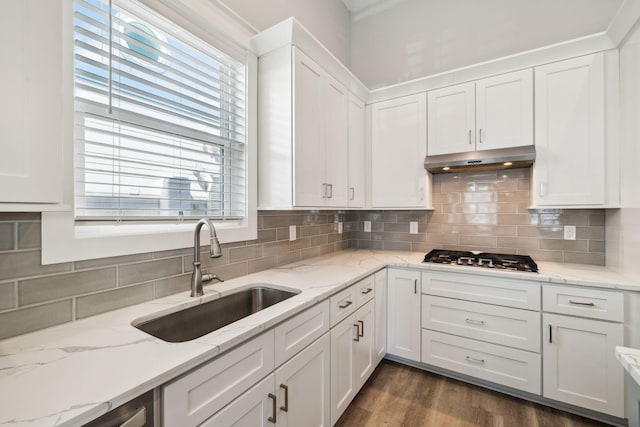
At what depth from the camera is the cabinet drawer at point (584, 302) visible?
65.9 inches

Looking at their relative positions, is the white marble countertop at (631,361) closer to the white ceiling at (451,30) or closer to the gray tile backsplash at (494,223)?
the gray tile backsplash at (494,223)

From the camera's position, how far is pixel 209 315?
1437 millimetres

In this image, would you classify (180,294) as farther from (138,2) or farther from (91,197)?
(138,2)

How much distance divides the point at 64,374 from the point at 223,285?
0.86 m

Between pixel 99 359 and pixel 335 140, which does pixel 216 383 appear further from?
pixel 335 140

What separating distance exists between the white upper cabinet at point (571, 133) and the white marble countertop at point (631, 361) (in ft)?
4.57

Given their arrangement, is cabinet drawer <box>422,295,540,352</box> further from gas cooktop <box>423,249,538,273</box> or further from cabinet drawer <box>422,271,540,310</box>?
gas cooktop <box>423,249,538,273</box>

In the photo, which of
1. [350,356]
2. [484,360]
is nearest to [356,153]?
[350,356]

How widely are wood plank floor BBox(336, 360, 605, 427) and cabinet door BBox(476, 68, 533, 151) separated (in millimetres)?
1817

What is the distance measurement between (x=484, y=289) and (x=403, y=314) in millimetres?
640

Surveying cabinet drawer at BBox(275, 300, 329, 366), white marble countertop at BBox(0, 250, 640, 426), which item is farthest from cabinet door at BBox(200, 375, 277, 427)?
white marble countertop at BBox(0, 250, 640, 426)

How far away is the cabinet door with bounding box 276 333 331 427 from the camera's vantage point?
3.97ft

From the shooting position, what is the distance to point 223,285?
161 cm

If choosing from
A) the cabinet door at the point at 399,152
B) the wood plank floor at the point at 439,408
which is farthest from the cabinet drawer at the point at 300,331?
the cabinet door at the point at 399,152
